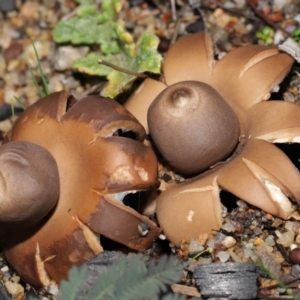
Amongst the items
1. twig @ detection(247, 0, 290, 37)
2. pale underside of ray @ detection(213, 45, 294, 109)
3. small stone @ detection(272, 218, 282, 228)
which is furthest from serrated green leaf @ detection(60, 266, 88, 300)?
twig @ detection(247, 0, 290, 37)

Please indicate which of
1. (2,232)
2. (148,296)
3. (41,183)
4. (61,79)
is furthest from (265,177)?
(61,79)

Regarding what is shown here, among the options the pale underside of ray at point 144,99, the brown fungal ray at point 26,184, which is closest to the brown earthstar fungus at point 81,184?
the brown fungal ray at point 26,184

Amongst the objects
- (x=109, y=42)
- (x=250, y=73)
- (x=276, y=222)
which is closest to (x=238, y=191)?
(x=276, y=222)

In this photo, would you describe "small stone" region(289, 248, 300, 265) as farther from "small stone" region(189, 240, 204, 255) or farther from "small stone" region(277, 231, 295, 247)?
"small stone" region(189, 240, 204, 255)

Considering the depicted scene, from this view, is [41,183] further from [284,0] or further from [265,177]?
[284,0]

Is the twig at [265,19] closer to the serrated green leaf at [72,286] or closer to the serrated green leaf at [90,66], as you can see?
A: the serrated green leaf at [90,66]
